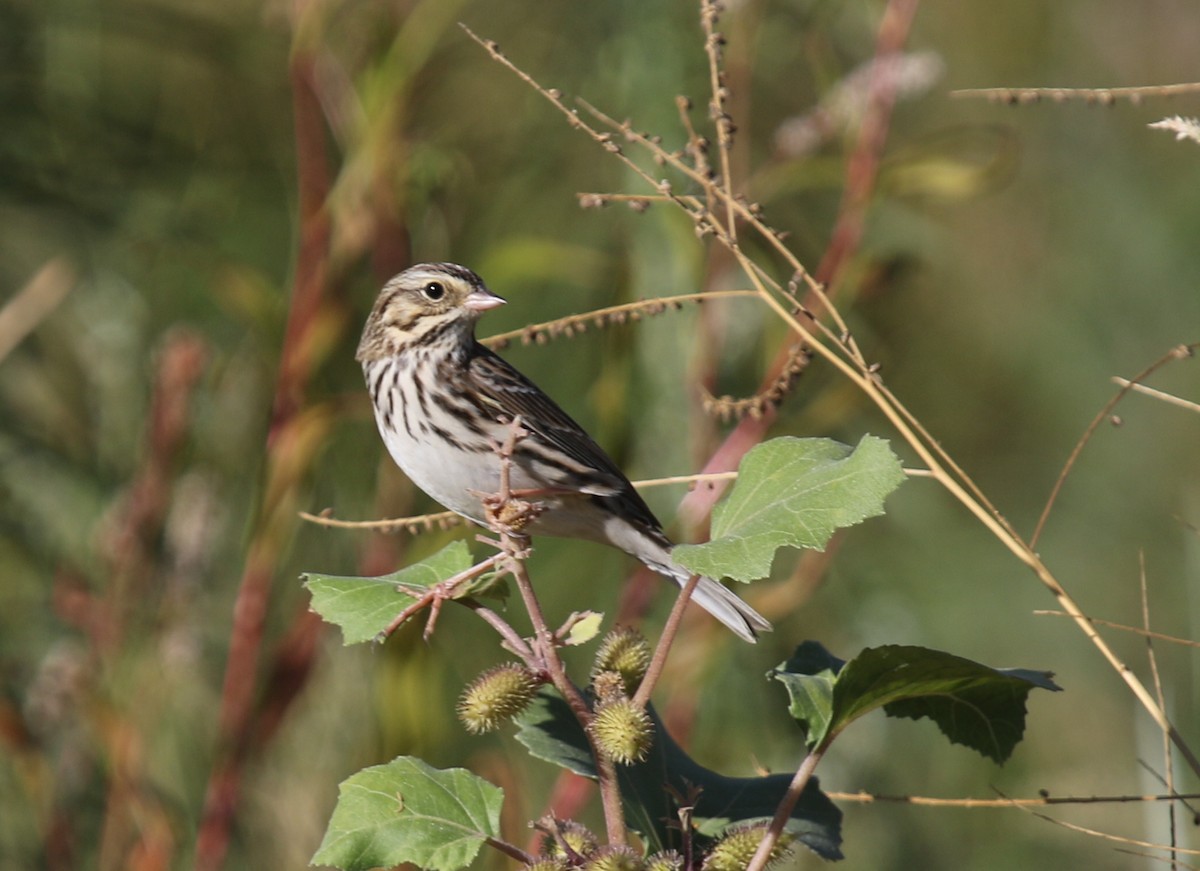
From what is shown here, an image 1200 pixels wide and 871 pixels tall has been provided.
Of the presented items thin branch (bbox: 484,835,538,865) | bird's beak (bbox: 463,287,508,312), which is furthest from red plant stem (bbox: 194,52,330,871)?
thin branch (bbox: 484,835,538,865)

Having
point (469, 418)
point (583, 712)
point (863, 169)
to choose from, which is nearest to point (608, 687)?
point (583, 712)

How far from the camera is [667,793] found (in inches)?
60.3

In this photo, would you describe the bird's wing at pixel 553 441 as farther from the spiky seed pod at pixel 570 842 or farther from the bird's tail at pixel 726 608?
the spiky seed pod at pixel 570 842

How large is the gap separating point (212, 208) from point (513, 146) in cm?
91

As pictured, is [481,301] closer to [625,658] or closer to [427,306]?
[427,306]

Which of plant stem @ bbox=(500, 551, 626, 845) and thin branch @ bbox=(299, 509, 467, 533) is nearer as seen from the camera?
plant stem @ bbox=(500, 551, 626, 845)

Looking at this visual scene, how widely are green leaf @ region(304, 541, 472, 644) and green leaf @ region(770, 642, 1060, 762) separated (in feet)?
1.31

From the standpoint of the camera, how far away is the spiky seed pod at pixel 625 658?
59.1 inches

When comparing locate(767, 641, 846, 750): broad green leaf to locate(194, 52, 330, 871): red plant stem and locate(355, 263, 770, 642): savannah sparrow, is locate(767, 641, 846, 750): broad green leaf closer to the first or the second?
locate(355, 263, 770, 642): savannah sparrow

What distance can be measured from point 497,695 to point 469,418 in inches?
67.9

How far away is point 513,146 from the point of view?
14.4 feet

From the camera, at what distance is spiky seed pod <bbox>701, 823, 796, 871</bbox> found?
136 cm

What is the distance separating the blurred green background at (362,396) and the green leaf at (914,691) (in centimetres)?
54

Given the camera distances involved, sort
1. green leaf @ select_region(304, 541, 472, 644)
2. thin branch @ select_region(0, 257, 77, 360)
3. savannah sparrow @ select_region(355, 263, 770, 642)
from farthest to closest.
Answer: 1. thin branch @ select_region(0, 257, 77, 360)
2. savannah sparrow @ select_region(355, 263, 770, 642)
3. green leaf @ select_region(304, 541, 472, 644)
